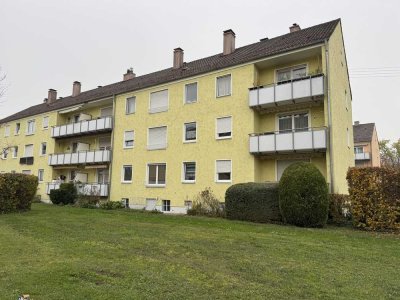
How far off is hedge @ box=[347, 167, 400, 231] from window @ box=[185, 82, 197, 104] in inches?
509

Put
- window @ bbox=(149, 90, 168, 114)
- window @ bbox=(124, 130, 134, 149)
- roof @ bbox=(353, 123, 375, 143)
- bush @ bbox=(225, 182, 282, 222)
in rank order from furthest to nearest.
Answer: roof @ bbox=(353, 123, 375, 143), window @ bbox=(124, 130, 134, 149), window @ bbox=(149, 90, 168, 114), bush @ bbox=(225, 182, 282, 222)

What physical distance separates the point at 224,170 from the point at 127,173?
30.8 ft

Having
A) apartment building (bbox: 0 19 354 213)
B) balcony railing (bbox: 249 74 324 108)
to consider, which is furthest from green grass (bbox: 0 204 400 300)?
balcony railing (bbox: 249 74 324 108)

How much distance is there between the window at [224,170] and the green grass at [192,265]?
9.68 meters

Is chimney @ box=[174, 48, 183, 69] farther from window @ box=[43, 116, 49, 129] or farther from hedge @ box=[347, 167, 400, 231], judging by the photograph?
hedge @ box=[347, 167, 400, 231]

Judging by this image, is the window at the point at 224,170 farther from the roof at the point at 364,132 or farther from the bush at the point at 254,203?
the roof at the point at 364,132

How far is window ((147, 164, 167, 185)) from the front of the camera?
2479cm

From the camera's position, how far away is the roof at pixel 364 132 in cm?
4694

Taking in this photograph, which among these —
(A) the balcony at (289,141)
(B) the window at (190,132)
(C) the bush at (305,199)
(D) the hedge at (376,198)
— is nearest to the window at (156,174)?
(B) the window at (190,132)

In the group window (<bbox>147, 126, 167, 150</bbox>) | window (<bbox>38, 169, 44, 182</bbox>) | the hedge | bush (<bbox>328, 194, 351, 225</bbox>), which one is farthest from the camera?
window (<bbox>38, 169, 44, 182</bbox>)

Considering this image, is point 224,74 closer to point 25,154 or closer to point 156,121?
point 156,121

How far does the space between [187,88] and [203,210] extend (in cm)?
949

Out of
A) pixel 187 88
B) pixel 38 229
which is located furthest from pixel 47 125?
pixel 38 229

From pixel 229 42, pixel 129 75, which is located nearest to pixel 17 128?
pixel 129 75
